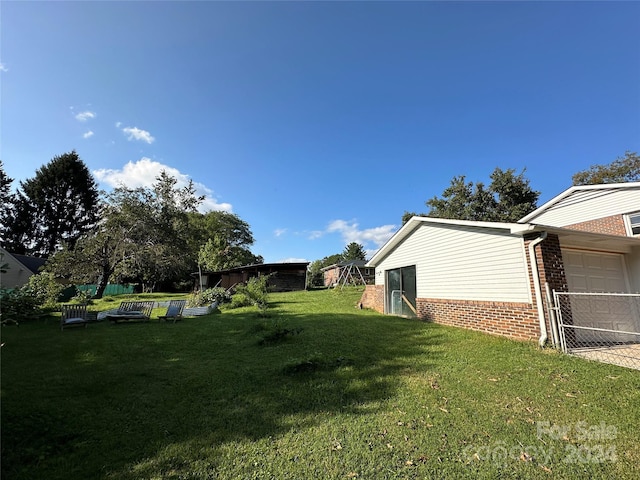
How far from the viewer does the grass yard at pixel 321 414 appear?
2.65 meters

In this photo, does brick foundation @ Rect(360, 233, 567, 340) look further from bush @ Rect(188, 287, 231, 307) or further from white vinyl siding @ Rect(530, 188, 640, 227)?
bush @ Rect(188, 287, 231, 307)

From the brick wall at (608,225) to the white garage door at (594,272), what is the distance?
2.13 m

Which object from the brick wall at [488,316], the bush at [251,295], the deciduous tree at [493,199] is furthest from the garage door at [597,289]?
the deciduous tree at [493,199]

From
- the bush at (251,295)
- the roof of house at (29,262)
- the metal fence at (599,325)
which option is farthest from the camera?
the roof of house at (29,262)

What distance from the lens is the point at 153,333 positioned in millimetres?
8852

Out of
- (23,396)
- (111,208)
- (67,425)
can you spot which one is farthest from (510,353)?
(111,208)

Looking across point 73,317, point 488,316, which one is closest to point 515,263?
point 488,316

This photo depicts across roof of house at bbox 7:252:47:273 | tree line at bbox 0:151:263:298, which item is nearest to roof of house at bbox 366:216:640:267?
tree line at bbox 0:151:263:298

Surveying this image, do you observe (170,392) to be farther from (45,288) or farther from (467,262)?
(45,288)

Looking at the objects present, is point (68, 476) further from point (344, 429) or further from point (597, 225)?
point (597, 225)

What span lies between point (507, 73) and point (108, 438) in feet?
47.7

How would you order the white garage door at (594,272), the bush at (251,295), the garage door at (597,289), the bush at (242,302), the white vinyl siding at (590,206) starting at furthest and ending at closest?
the bush at (242,302) → the bush at (251,295) → the white vinyl siding at (590,206) → the white garage door at (594,272) → the garage door at (597,289)

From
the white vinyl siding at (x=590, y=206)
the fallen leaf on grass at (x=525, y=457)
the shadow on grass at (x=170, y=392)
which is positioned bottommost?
the fallen leaf on grass at (x=525, y=457)

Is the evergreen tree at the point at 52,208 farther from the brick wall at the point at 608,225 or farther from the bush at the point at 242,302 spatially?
the brick wall at the point at 608,225
